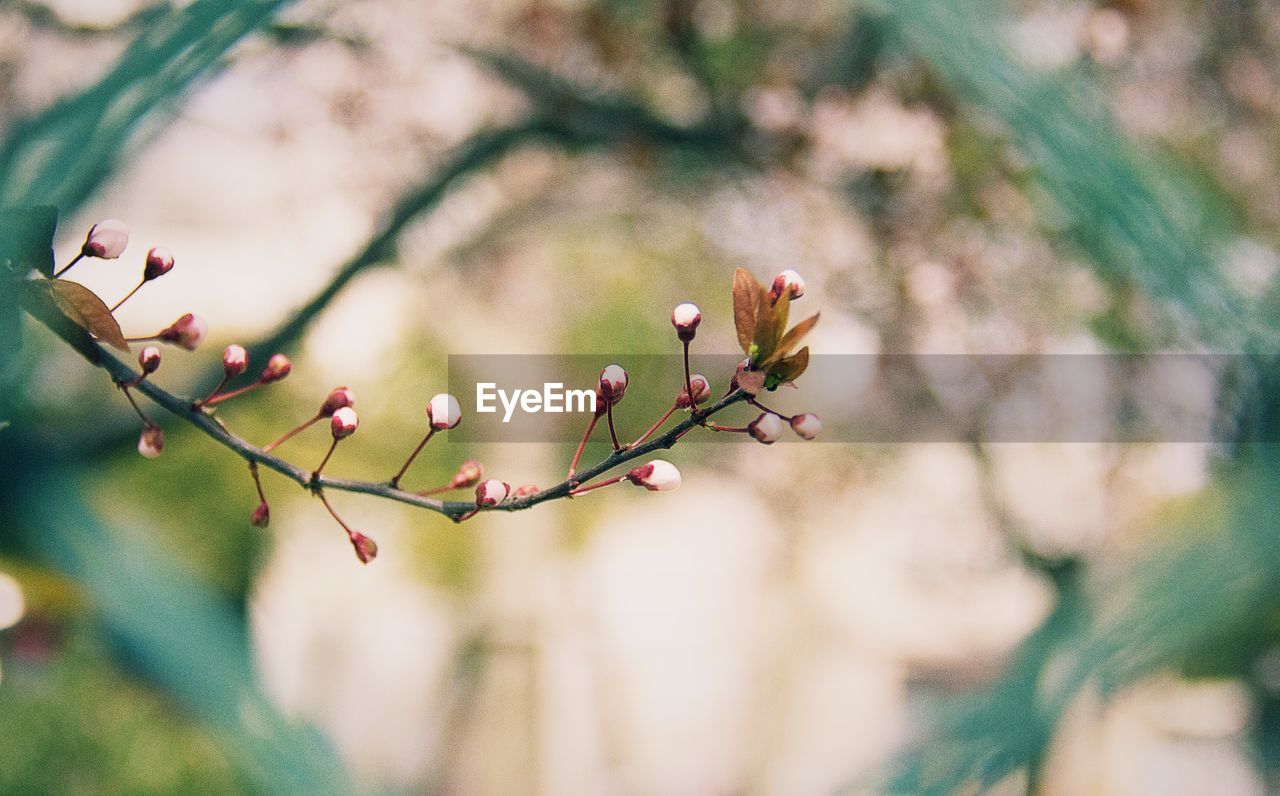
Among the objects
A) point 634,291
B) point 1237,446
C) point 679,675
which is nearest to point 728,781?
point 679,675

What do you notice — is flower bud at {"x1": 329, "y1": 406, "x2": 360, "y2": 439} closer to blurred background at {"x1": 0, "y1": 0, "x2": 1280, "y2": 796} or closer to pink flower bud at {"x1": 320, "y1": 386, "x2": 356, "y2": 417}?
pink flower bud at {"x1": 320, "y1": 386, "x2": 356, "y2": 417}

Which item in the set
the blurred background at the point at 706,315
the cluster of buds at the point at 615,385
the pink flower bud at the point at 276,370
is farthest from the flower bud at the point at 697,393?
the blurred background at the point at 706,315

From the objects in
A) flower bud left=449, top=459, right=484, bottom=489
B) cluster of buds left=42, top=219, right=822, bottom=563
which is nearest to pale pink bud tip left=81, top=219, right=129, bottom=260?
cluster of buds left=42, top=219, right=822, bottom=563

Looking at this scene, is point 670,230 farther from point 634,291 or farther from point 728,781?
point 728,781

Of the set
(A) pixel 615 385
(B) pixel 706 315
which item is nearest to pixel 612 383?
(A) pixel 615 385

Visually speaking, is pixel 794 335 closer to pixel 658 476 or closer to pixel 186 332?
pixel 658 476

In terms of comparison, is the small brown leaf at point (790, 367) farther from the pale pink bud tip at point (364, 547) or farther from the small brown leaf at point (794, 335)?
the pale pink bud tip at point (364, 547)
